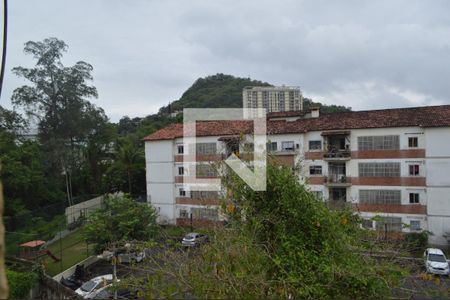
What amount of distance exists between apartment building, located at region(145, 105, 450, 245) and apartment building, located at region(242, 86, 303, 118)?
1490 centimetres

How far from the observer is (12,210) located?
62.2 ft

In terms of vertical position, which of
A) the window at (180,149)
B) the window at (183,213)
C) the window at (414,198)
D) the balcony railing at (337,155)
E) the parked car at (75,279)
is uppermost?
the window at (180,149)

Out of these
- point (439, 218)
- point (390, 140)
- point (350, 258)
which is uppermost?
point (390, 140)

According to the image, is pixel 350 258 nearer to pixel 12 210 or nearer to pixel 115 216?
pixel 115 216

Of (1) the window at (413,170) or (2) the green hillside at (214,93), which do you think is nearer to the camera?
(1) the window at (413,170)

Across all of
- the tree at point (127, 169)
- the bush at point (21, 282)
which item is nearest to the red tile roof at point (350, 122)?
the tree at point (127, 169)

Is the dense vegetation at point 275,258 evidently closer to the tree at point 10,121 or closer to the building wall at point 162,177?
the building wall at point 162,177

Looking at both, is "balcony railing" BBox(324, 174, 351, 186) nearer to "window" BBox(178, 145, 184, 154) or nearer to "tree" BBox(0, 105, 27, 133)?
"window" BBox(178, 145, 184, 154)

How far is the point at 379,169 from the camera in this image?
1702 centimetres

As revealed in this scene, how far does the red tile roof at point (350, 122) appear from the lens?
53.1 ft

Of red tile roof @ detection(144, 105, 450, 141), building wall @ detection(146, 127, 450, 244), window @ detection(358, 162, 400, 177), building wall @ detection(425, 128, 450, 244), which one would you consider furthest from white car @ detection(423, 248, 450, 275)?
red tile roof @ detection(144, 105, 450, 141)

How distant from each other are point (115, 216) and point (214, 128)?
8.57 metres

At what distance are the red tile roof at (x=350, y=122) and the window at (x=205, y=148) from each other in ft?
2.23

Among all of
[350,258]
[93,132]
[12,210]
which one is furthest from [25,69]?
[350,258]
